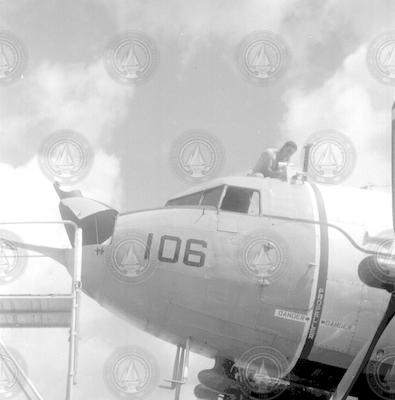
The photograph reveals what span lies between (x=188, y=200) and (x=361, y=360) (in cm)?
313

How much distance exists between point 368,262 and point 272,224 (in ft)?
4.08

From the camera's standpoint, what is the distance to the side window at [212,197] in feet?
29.0

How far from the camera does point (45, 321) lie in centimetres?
971

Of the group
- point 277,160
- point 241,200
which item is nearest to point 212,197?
point 241,200

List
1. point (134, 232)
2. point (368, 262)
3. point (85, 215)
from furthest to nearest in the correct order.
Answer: point (85, 215) < point (134, 232) < point (368, 262)

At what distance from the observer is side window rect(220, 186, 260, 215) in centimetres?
860

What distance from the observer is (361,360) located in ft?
25.6

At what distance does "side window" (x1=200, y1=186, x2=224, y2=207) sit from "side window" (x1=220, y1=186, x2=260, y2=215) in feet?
0.29

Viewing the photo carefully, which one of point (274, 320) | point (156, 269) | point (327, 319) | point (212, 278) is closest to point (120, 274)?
point (156, 269)

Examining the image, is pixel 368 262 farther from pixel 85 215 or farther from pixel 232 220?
pixel 85 215
